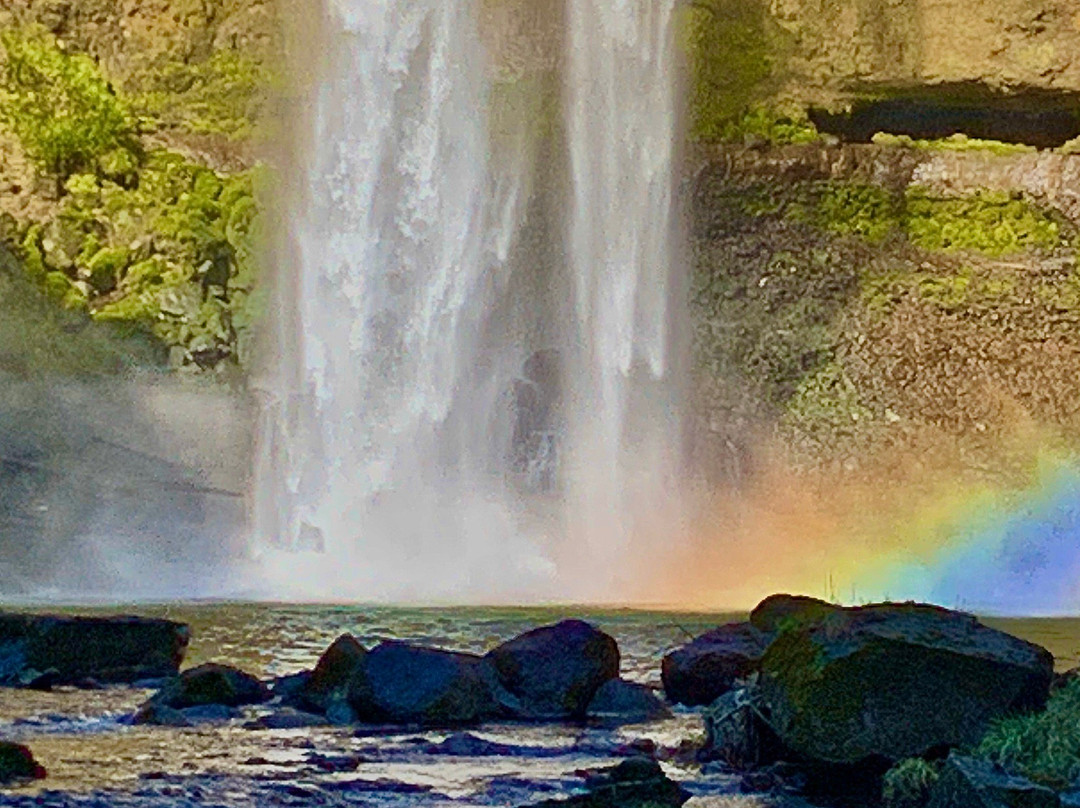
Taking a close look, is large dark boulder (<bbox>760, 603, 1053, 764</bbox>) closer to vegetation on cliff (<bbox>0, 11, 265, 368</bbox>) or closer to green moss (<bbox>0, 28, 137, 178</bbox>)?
vegetation on cliff (<bbox>0, 11, 265, 368</bbox>)

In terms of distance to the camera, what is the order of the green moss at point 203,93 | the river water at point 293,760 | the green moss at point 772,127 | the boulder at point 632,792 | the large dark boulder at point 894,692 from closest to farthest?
the boulder at point 632,792 → the river water at point 293,760 → the large dark boulder at point 894,692 → the green moss at point 772,127 → the green moss at point 203,93

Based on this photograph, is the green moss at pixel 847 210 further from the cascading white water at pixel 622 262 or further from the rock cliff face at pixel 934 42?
the cascading white water at pixel 622 262

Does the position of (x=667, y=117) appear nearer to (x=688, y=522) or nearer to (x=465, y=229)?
(x=465, y=229)

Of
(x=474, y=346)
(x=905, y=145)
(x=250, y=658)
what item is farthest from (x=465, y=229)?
(x=250, y=658)

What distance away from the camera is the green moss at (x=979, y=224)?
128 ft

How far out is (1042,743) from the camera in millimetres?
9359

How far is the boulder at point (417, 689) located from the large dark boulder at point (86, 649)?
313 centimetres

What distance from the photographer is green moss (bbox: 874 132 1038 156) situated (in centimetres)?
3987

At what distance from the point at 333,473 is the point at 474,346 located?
4.03 metres

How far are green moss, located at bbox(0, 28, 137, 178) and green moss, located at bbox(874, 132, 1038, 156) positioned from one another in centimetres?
1773

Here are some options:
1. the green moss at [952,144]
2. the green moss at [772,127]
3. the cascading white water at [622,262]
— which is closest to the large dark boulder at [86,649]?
the cascading white water at [622,262]

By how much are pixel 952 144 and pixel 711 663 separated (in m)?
29.1

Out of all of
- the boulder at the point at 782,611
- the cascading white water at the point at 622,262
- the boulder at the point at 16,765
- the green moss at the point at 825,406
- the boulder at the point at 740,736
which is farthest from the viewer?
the green moss at the point at 825,406

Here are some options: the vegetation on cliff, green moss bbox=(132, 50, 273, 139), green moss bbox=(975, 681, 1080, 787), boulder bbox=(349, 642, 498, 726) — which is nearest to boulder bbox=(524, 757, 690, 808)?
green moss bbox=(975, 681, 1080, 787)
